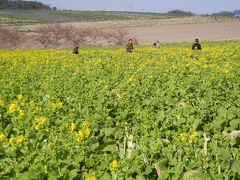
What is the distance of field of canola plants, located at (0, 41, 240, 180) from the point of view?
18.7 feet

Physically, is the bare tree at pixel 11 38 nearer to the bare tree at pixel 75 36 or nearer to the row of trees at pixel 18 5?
the bare tree at pixel 75 36

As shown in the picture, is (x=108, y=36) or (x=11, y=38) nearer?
(x=11, y=38)

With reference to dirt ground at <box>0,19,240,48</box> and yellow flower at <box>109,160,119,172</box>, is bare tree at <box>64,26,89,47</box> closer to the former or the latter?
dirt ground at <box>0,19,240,48</box>

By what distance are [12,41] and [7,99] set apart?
1840 inches

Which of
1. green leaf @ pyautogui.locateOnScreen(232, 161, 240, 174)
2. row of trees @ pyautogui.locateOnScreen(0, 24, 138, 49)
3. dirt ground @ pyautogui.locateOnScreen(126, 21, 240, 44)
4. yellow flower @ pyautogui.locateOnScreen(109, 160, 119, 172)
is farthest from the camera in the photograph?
dirt ground @ pyautogui.locateOnScreen(126, 21, 240, 44)

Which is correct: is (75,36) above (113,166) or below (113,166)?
below

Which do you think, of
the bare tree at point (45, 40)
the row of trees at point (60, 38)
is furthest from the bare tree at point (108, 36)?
the bare tree at point (45, 40)

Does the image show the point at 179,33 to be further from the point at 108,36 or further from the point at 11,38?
the point at 11,38

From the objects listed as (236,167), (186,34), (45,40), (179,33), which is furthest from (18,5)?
(236,167)

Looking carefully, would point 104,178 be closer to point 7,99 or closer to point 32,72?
point 7,99

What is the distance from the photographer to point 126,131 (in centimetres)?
811

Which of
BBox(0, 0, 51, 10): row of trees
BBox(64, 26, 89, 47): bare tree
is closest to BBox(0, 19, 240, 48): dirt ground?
BBox(64, 26, 89, 47): bare tree

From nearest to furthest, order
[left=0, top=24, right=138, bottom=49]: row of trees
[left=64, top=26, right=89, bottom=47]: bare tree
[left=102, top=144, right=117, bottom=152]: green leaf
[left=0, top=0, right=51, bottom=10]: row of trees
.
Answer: [left=102, top=144, right=117, bottom=152]: green leaf, [left=0, top=24, right=138, bottom=49]: row of trees, [left=64, top=26, right=89, bottom=47]: bare tree, [left=0, top=0, right=51, bottom=10]: row of trees

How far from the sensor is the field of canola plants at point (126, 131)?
5715mm
